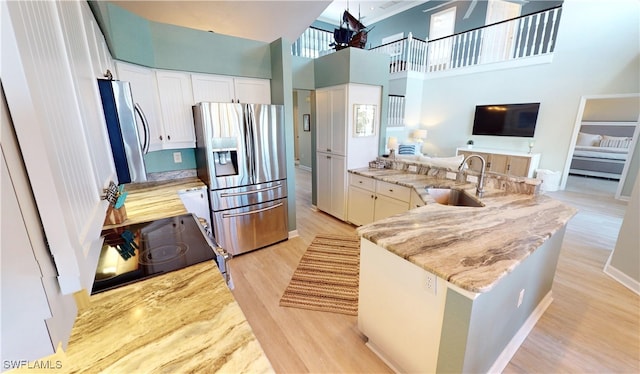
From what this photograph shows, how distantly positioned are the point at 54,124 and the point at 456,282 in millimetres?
1417

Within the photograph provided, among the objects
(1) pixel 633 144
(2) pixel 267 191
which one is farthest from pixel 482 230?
(1) pixel 633 144

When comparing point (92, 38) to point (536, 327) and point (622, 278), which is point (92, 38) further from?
point (622, 278)

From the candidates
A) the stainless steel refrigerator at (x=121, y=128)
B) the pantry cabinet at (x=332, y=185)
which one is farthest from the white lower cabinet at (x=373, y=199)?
the stainless steel refrigerator at (x=121, y=128)

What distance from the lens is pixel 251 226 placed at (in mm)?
3059

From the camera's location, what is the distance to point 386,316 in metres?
1.61

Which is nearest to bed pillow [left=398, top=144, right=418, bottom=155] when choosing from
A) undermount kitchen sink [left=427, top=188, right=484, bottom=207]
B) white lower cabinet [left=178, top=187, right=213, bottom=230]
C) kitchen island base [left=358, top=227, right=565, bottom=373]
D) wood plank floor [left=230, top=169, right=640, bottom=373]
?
wood plank floor [left=230, top=169, right=640, bottom=373]

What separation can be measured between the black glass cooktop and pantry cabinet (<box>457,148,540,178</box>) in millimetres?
5372

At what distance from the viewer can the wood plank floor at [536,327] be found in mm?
1698

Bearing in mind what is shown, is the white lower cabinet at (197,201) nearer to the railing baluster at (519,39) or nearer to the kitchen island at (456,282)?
the kitchen island at (456,282)

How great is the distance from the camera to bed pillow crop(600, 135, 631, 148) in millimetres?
6320

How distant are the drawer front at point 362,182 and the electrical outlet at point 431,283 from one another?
2.15 meters

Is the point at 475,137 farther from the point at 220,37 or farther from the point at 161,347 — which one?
the point at 161,347

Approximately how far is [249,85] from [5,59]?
2.99 m

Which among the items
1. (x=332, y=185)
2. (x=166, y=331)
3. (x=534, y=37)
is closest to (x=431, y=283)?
(x=166, y=331)
